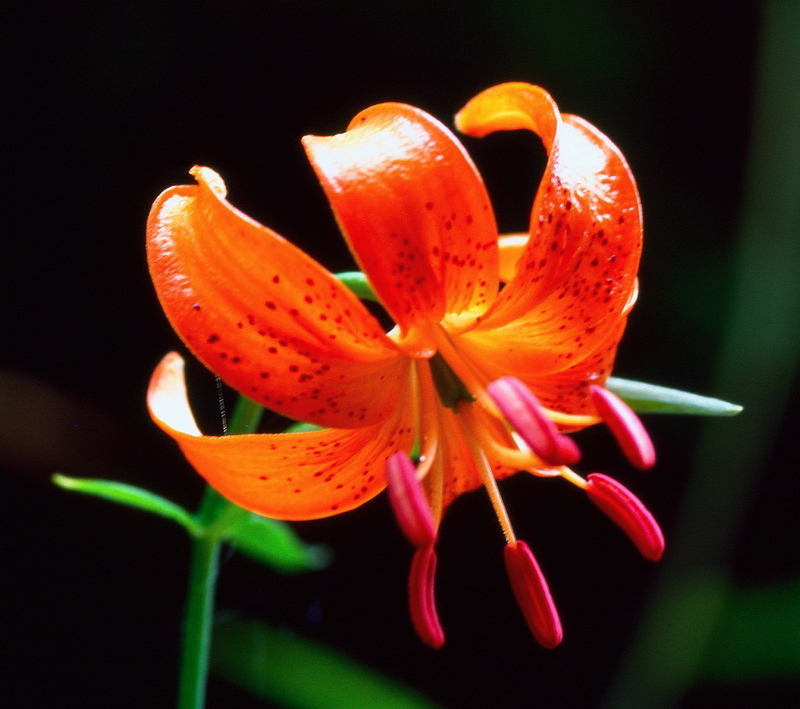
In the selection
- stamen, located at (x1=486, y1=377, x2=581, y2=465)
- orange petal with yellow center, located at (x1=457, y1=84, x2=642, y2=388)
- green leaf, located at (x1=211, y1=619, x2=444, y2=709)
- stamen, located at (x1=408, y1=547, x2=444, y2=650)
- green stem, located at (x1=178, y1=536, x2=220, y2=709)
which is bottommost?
green leaf, located at (x1=211, y1=619, x2=444, y2=709)

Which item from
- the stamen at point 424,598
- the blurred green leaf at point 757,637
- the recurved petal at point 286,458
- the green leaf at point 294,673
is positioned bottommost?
the green leaf at point 294,673

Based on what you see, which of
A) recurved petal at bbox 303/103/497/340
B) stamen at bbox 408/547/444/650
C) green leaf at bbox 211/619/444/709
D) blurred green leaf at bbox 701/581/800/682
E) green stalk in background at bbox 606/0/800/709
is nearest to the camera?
recurved petal at bbox 303/103/497/340

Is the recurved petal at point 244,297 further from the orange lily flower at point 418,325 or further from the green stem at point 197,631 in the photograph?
the green stem at point 197,631

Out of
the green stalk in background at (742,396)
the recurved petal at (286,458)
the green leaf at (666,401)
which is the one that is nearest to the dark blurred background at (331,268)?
the green stalk in background at (742,396)

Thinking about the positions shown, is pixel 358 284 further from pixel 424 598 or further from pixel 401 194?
pixel 424 598

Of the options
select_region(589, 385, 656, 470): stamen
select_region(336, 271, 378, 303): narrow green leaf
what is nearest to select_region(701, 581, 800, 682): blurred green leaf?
select_region(589, 385, 656, 470): stamen

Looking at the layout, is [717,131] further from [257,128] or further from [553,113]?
[553,113]

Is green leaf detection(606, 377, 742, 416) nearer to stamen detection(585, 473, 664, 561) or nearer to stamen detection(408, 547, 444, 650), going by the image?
stamen detection(585, 473, 664, 561)
